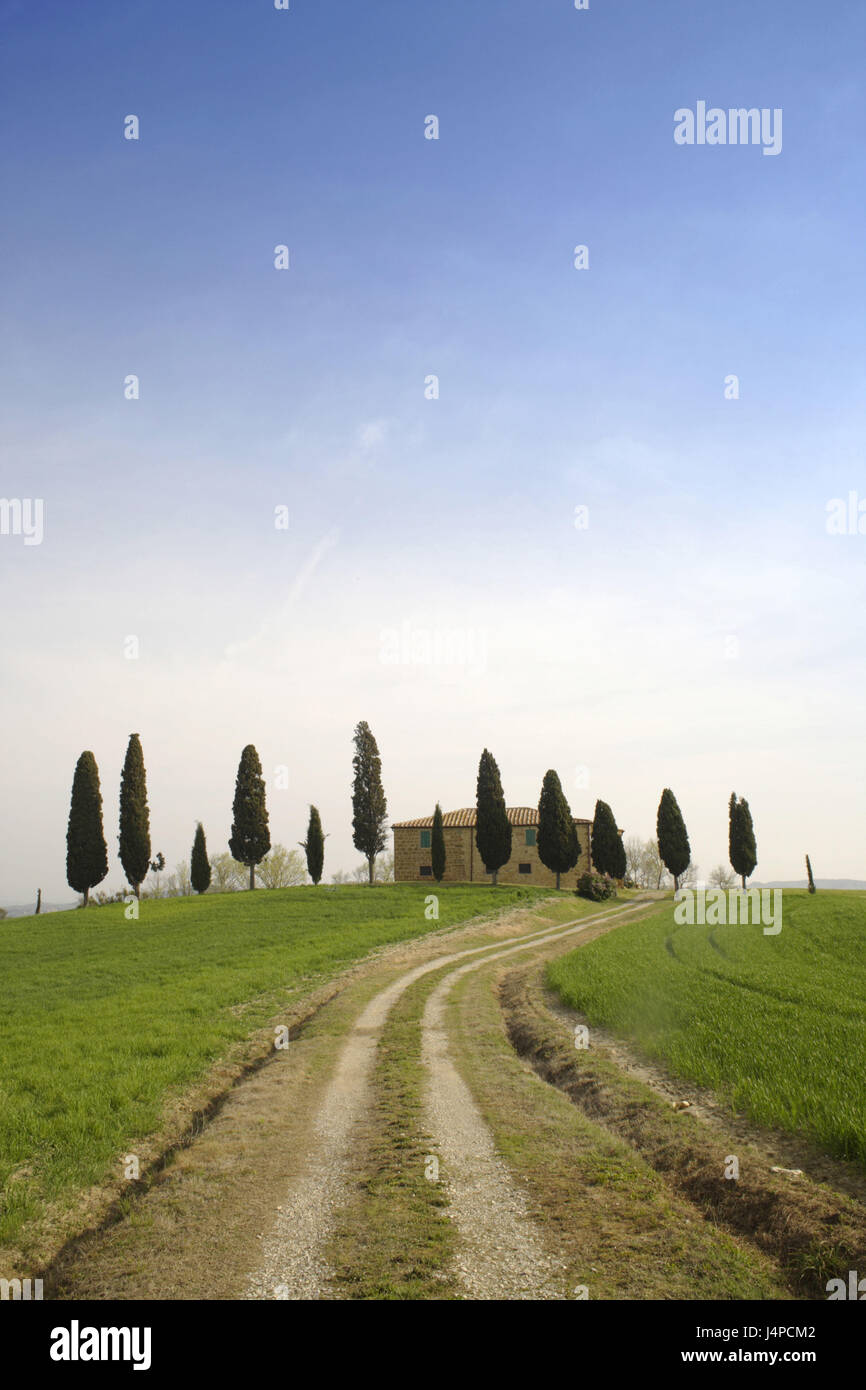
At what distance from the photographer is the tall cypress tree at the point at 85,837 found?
204 feet

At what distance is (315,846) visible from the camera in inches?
3270

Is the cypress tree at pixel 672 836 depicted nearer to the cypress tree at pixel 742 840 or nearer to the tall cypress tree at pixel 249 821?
the cypress tree at pixel 742 840

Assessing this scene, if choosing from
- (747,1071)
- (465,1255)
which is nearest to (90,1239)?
(465,1255)

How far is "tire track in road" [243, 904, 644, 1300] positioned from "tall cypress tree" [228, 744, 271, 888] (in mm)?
57428

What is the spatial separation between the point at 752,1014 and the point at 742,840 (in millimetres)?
75893

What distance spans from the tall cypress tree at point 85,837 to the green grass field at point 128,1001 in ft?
23.8

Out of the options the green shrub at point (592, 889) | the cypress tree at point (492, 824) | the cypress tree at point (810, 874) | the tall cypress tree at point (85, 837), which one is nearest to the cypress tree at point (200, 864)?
the tall cypress tree at point (85, 837)

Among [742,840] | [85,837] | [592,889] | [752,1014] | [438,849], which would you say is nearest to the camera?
[752,1014]

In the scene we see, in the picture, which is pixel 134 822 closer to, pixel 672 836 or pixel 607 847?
pixel 607 847

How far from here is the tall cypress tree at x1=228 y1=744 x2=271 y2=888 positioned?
7406 cm

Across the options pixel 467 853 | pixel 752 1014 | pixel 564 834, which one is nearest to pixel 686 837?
pixel 564 834

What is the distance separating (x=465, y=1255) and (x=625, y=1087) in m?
6.48

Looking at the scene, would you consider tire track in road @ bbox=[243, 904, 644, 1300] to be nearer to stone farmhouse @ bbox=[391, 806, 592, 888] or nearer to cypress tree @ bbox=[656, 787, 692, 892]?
stone farmhouse @ bbox=[391, 806, 592, 888]
